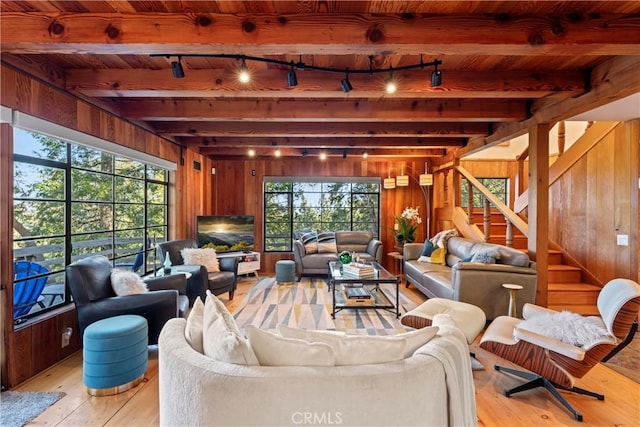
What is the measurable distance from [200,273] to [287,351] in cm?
292

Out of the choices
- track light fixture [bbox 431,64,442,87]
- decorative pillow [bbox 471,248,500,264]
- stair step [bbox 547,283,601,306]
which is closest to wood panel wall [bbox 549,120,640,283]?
stair step [bbox 547,283,601,306]

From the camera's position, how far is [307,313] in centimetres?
398

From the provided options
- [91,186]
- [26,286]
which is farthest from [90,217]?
[26,286]

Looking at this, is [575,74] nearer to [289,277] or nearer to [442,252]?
[442,252]

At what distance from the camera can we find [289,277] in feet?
18.3

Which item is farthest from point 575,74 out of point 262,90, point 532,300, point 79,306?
point 79,306

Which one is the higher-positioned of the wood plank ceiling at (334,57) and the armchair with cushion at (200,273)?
the wood plank ceiling at (334,57)

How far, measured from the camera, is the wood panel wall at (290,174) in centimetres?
674

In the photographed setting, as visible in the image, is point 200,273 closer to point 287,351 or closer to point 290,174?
point 287,351

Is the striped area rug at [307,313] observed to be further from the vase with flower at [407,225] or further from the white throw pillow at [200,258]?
the vase with flower at [407,225]

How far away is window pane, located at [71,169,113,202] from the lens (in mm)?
3100

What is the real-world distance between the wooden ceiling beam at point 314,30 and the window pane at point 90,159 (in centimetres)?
126

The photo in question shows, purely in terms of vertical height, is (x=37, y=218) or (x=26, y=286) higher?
(x=37, y=218)
